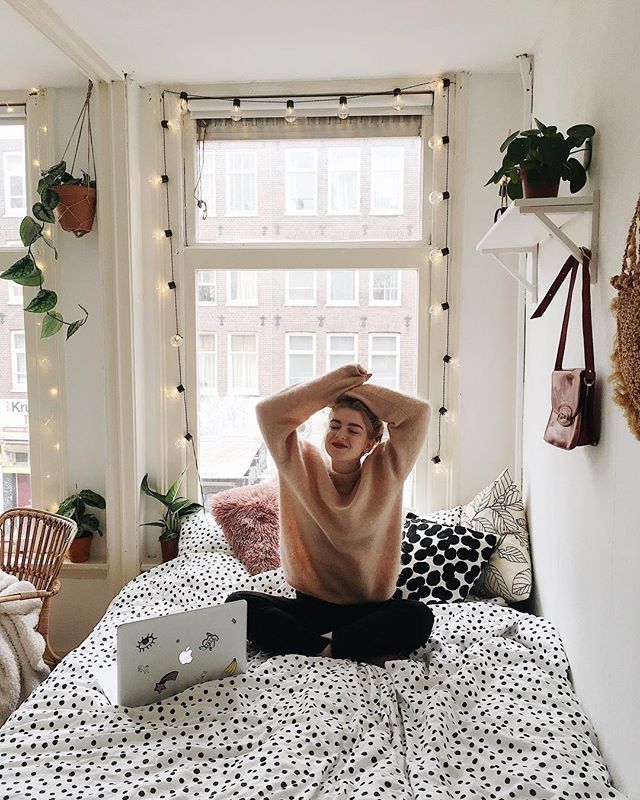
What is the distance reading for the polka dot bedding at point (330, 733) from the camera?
145 cm

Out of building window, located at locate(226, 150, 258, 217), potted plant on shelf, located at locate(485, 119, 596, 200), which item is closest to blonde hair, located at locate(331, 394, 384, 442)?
potted plant on shelf, located at locate(485, 119, 596, 200)

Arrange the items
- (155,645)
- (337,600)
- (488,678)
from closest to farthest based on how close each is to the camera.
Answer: (155,645)
(488,678)
(337,600)

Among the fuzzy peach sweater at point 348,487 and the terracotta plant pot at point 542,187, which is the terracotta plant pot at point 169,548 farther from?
the terracotta plant pot at point 542,187

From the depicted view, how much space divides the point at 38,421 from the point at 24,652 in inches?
43.1

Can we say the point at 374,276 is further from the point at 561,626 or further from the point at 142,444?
the point at 561,626

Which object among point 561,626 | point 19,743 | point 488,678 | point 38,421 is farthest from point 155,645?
point 38,421

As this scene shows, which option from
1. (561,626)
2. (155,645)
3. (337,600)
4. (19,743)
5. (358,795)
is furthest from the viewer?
(337,600)

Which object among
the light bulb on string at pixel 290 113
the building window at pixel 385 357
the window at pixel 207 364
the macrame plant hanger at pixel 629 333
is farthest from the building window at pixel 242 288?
the macrame plant hanger at pixel 629 333

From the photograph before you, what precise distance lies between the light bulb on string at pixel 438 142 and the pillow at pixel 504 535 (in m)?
1.33

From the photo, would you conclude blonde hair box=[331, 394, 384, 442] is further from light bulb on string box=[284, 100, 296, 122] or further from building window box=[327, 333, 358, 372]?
light bulb on string box=[284, 100, 296, 122]

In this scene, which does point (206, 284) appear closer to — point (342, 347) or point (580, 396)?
point (342, 347)

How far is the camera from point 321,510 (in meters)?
2.12

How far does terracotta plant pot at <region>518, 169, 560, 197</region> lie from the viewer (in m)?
1.76

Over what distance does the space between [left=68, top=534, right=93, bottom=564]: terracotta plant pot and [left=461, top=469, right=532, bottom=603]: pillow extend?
155 centimetres
